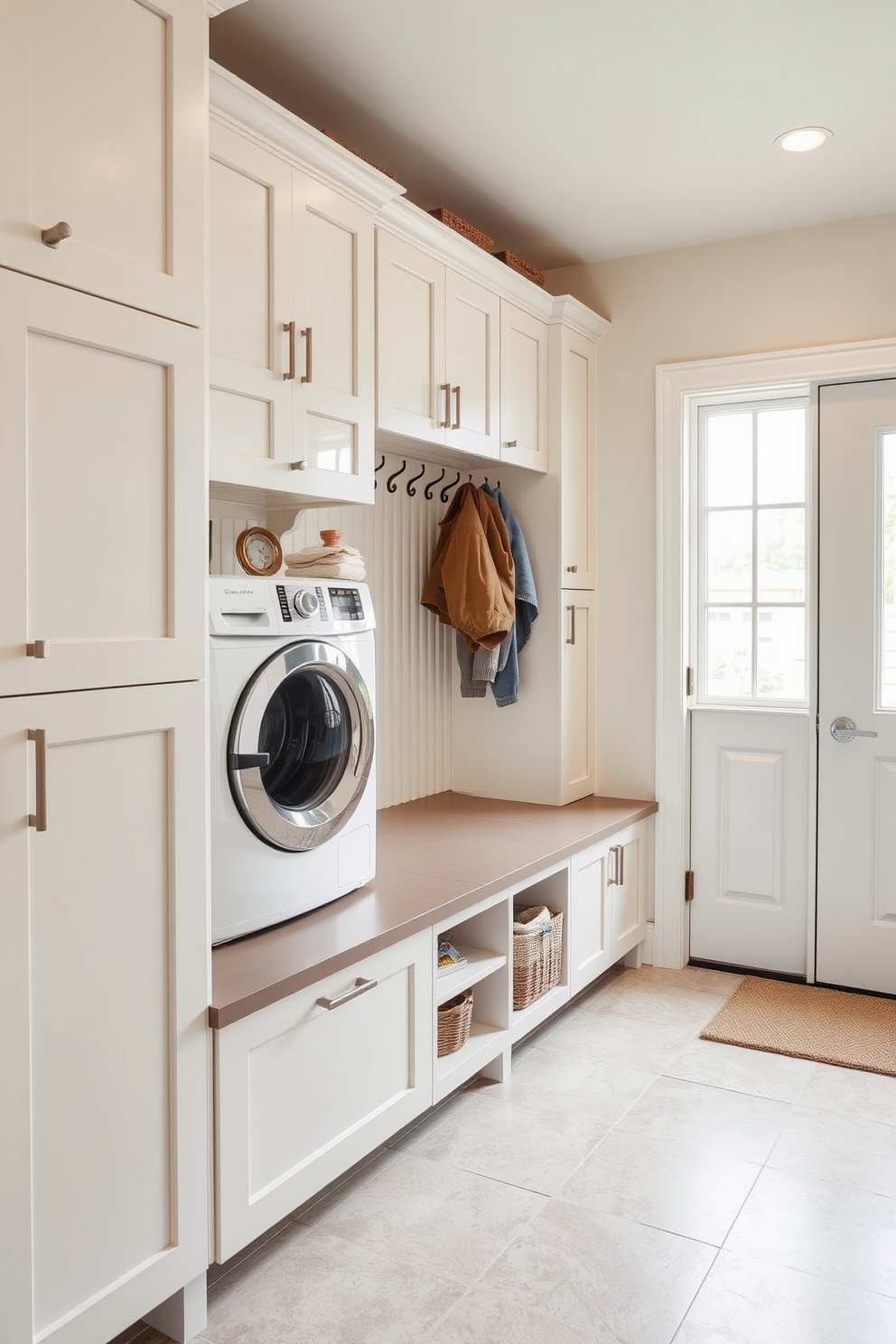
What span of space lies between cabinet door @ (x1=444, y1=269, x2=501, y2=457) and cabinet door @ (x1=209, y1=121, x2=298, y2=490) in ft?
2.58

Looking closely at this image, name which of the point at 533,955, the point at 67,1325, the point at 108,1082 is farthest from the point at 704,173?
the point at 67,1325

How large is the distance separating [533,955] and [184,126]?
2.18m

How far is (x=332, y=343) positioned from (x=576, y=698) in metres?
1.72

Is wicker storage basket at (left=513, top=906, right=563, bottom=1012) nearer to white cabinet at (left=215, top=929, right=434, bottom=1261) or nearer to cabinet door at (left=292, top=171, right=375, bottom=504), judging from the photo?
white cabinet at (left=215, top=929, right=434, bottom=1261)

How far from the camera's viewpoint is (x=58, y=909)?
148 centimetres

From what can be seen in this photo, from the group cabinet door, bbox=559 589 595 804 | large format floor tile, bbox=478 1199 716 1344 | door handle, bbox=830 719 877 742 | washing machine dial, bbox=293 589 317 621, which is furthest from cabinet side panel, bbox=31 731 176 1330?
door handle, bbox=830 719 877 742

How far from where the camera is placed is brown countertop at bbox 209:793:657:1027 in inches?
73.8

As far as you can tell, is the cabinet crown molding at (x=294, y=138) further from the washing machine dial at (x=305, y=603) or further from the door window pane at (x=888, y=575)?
the door window pane at (x=888, y=575)

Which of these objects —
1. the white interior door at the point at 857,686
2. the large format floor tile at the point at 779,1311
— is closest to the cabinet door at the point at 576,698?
the white interior door at the point at 857,686

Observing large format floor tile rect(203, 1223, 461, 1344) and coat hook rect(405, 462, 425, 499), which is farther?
coat hook rect(405, 462, 425, 499)

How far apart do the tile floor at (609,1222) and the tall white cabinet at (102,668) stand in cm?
37

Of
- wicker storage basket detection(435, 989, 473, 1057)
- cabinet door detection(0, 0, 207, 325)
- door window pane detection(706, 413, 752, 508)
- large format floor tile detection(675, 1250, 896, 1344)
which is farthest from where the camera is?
door window pane detection(706, 413, 752, 508)

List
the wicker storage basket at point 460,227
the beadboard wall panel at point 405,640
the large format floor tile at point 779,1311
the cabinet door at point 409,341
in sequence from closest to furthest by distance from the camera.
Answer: the large format floor tile at point 779,1311 < the cabinet door at point 409,341 < the wicker storage basket at point 460,227 < the beadboard wall panel at point 405,640

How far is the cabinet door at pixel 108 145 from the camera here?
1.39 meters
